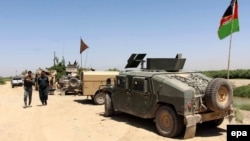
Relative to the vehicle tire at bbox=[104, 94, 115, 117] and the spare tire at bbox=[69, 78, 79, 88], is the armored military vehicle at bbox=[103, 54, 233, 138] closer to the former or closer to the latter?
the vehicle tire at bbox=[104, 94, 115, 117]

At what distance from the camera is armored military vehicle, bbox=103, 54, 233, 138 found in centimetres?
969

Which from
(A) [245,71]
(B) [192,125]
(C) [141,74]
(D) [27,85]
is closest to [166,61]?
(C) [141,74]

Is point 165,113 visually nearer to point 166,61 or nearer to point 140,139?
point 140,139

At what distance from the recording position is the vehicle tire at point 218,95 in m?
9.71

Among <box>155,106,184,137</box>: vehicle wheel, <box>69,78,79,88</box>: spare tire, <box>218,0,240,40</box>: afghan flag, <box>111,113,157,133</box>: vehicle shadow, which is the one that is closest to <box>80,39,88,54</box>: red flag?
<box>69,78,79,88</box>: spare tire

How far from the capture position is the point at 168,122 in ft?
33.3

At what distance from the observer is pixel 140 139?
9.84 meters

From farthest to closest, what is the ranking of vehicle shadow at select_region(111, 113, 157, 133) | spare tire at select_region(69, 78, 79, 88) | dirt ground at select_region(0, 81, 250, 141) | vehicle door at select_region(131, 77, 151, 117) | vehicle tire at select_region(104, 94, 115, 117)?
spare tire at select_region(69, 78, 79, 88), vehicle tire at select_region(104, 94, 115, 117), vehicle shadow at select_region(111, 113, 157, 133), vehicle door at select_region(131, 77, 151, 117), dirt ground at select_region(0, 81, 250, 141)

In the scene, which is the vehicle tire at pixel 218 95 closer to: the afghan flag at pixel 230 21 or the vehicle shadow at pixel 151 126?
the vehicle shadow at pixel 151 126

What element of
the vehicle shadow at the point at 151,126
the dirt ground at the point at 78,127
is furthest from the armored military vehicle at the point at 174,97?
the dirt ground at the point at 78,127

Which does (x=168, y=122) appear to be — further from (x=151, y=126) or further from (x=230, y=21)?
(x=230, y=21)

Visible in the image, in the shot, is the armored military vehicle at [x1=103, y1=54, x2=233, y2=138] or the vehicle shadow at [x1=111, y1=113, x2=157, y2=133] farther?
the vehicle shadow at [x1=111, y1=113, x2=157, y2=133]

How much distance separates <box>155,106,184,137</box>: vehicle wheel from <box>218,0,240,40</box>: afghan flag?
5.28m

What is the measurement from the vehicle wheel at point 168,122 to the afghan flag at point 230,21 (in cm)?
528
